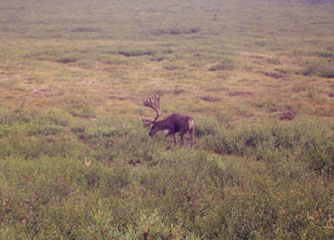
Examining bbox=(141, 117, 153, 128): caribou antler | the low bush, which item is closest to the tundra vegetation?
the low bush

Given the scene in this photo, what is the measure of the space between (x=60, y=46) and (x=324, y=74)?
22212mm

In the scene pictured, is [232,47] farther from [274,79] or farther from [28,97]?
[28,97]

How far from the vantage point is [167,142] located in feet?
28.0

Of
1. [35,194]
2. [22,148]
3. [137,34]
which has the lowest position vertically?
[137,34]

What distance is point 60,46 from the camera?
26.9 m

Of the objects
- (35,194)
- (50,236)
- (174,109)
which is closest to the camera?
(50,236)

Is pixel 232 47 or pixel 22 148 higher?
pixel 22 148

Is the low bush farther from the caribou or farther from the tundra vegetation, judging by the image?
the caribou

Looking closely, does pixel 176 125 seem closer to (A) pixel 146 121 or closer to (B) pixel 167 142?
(B) pixel 167 142

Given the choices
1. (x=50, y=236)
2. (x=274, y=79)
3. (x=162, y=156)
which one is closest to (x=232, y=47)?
(x=274, y=79)

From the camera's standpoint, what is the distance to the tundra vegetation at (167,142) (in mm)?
4250

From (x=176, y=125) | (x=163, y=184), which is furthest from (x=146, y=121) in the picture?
(x=163, y=184)

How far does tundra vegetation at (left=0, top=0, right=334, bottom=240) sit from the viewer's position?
13.9 ft

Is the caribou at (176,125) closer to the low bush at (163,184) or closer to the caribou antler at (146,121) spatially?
the caribou antler at (146,121)
